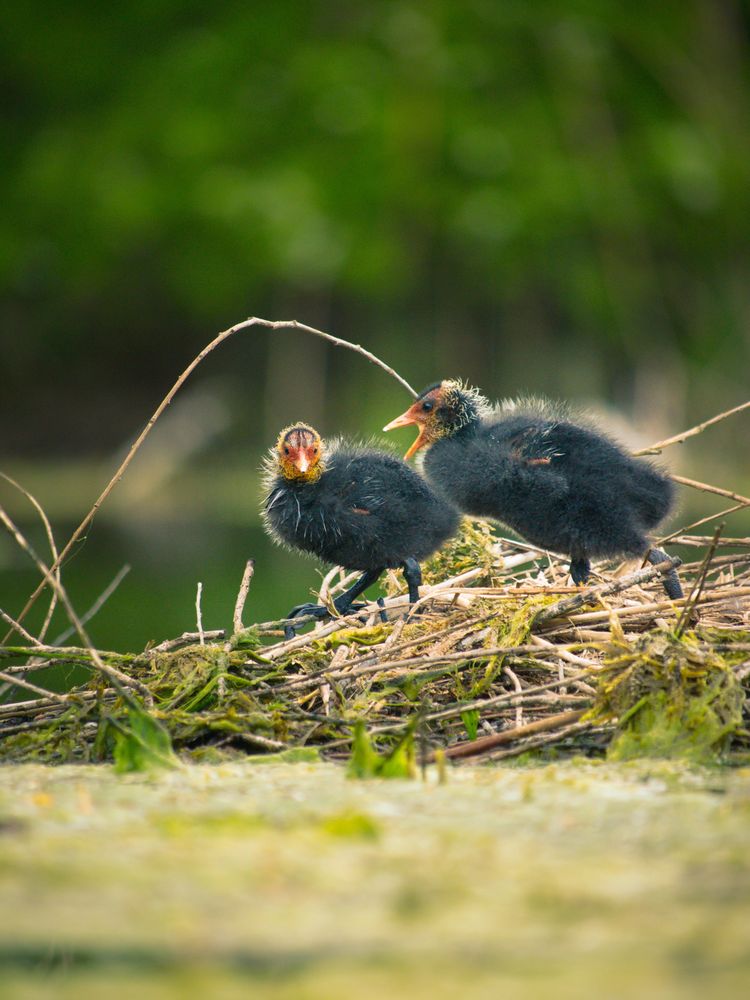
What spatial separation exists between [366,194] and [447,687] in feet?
65.7

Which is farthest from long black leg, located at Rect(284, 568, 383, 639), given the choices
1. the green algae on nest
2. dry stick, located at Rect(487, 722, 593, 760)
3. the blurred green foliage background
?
the blurred green foliage background

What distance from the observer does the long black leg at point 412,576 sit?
5.12 metres

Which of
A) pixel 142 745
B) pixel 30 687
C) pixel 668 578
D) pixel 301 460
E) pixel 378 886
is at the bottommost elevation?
pixel 378 886

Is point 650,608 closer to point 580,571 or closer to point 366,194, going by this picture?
point 580,571

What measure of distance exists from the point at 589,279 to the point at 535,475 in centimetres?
1951

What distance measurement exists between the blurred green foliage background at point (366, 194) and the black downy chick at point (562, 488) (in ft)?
54.3

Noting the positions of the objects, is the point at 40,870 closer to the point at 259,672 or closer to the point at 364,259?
the point at 259,672

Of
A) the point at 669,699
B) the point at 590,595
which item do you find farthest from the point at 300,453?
the point at 669,699

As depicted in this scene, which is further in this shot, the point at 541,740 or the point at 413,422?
the point at 413,422

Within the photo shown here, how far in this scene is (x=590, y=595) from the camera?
4.46 m

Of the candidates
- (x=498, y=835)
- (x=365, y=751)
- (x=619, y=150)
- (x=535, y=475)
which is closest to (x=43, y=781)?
(x=365, y=751)

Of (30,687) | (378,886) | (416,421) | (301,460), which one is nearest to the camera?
(378,886)

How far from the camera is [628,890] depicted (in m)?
2.63

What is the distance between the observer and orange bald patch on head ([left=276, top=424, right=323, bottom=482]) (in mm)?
5164
